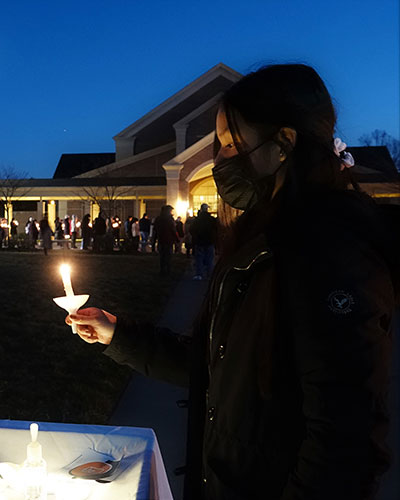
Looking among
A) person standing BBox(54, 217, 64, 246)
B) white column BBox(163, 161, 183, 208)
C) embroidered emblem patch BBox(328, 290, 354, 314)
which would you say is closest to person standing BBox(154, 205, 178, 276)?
white column BBox(163, 161, 183, 208)

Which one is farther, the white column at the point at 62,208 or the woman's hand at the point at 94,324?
the white column at the point at 62,208

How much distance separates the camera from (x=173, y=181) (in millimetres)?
25203

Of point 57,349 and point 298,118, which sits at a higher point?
point 298,118

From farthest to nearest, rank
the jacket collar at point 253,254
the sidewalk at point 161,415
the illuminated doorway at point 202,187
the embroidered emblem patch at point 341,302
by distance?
the illuminated doorway at point 202,187
the sidewalk at point 161,415
the jacket collar at point 253,254
the embroidered emblem patch at point 341,302

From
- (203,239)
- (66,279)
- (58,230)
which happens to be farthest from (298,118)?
(58,230)

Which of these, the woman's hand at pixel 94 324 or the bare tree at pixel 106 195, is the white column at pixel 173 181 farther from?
the woman's hand at pixel 94 324

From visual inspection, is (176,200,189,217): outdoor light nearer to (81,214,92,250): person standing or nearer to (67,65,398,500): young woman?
(81,214,92,250): person standing

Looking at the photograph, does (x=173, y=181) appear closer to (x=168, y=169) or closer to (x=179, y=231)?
(x=168, y=169)

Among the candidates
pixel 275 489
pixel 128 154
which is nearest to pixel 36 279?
pixel 275 489

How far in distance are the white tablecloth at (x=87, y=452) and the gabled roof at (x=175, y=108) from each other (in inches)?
1110

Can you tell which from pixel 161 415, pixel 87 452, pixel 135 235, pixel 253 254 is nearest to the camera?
pixel 253 254

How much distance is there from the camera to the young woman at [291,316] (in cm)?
109

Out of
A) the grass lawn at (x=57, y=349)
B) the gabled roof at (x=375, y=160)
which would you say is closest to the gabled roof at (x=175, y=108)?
the gabled roof at (x=375, y=160)

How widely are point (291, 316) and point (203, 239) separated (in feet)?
37.1
